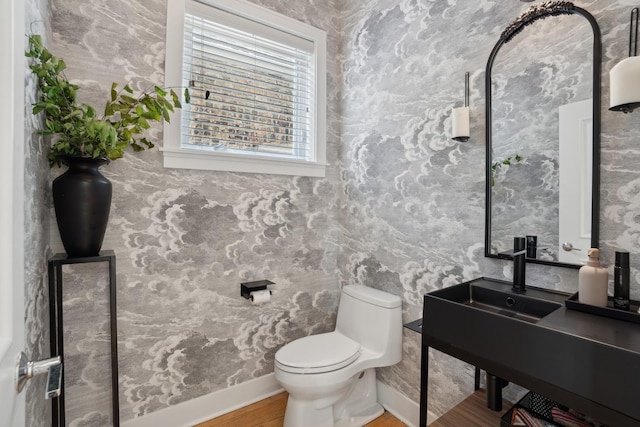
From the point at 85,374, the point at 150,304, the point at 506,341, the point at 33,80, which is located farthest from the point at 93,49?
the point at 506,341

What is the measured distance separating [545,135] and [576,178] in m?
0.22

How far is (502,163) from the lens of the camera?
4.88ft

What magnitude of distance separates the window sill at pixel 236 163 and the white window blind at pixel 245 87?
0.09 meters

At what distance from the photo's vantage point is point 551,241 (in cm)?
134

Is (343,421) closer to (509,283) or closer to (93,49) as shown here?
(509,283)

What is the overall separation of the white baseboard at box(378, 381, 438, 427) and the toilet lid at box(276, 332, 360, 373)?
1.39 feet

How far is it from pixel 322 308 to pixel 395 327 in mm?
659

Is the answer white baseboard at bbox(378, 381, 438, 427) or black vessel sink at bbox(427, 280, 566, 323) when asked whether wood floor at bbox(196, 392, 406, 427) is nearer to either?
white baseboard at bbox(378, 381, 438, 427)

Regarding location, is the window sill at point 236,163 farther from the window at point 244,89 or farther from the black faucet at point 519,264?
the black faucet at point 519,264

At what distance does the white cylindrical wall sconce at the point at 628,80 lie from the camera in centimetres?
103

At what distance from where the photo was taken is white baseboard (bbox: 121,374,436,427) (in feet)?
5.88

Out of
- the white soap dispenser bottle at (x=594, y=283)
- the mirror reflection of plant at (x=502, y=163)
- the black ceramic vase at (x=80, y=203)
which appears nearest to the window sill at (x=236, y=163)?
the black ceramic vase at (x=80, y=203)

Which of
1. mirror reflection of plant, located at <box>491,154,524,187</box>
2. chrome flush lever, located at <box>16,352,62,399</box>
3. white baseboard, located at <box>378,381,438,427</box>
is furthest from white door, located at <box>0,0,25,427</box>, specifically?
white baseboard, located at <box>378,381,438,427</box>

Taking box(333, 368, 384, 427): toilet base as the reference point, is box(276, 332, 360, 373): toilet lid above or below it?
above
